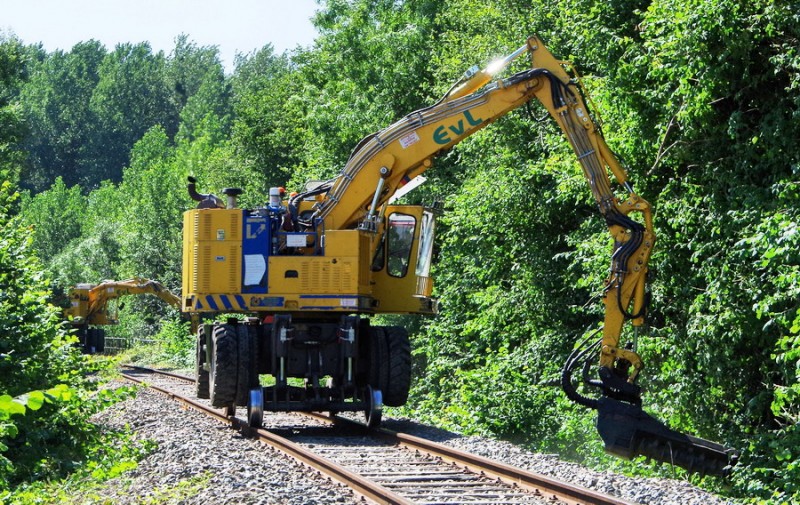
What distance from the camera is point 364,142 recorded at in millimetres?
15891

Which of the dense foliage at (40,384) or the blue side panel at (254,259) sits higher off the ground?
the blue side panel at (254,259)

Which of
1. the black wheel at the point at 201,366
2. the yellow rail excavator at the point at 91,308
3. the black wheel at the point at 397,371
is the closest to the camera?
the black wheel at the point at 397,371

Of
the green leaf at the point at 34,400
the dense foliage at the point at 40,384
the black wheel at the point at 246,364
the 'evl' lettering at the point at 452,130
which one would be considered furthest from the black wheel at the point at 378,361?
the green leaf at the point at 34,400

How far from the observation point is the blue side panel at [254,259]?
1567 cm

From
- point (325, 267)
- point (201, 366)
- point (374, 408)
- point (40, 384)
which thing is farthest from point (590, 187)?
point (40, 384)

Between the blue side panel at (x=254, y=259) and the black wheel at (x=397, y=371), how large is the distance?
6.76ft

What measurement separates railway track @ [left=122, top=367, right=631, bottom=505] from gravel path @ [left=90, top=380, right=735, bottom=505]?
8.4 inches

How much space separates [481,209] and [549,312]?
7.75 feet

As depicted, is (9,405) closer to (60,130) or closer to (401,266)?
(401,266)

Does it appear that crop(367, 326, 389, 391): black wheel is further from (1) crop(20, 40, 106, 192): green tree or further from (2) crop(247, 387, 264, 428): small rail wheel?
(1) crop(20, 40, 106, 192): green tree

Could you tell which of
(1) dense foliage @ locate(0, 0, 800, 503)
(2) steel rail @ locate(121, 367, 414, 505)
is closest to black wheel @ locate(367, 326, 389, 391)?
(2) steel rail @ locate(121, 367, 414, 505)

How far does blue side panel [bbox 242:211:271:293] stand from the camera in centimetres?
1567

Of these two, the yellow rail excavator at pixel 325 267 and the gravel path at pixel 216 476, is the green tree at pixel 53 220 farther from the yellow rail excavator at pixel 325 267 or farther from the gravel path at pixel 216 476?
→ the gravel path at pixel 216 476

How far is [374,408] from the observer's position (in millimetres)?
15820
